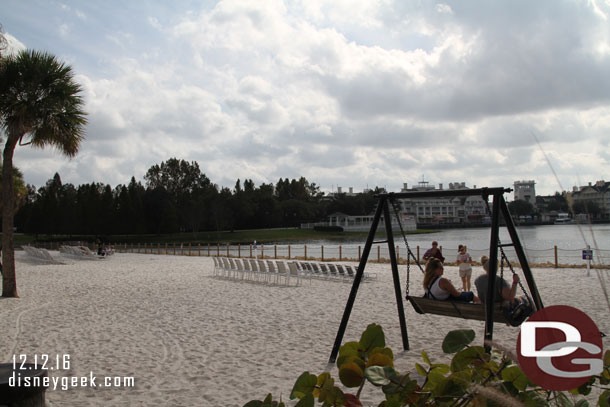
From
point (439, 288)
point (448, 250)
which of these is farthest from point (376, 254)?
point (439, 288)

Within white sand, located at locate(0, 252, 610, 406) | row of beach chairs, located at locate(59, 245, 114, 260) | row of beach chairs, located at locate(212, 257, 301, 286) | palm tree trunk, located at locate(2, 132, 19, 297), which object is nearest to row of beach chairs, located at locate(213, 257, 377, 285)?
row of beach chairs, located at locate(212, 257, 301, 286)

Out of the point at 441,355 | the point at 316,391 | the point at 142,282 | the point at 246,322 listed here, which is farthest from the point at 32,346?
the point at 142,282

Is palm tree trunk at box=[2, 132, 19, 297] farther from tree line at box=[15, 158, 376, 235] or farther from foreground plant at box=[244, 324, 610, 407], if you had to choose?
tree line at box=[15, 158, 376, 235]

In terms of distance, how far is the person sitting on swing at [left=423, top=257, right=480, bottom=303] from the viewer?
7352 mm

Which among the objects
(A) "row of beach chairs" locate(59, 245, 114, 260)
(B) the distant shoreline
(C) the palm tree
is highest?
(C) the palm tree

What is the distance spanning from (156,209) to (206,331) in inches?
3352

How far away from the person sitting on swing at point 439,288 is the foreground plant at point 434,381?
19.7ft

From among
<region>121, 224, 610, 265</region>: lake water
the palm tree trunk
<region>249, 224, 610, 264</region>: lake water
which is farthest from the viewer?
<region>121, 224, 610, 265</region>: lake water

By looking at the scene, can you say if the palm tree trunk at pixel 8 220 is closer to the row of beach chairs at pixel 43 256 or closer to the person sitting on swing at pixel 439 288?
the person sitting on swing at pixel 439 288

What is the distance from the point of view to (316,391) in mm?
1450

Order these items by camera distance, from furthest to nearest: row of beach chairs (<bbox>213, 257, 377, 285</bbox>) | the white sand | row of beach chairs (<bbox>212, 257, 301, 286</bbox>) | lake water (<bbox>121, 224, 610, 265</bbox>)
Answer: lake water (<bbox>121, 224, 610, 265</bbox>) → row of beach chairs (<bbox>213, 257, 377, 285</bbox>) → row of beach chairs (<bbox>212, 257, 301, 286</bbox>) → the white sand

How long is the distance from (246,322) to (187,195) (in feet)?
304

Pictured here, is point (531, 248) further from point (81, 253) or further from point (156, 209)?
point (156, 209)

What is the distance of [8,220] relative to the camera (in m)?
13.6
